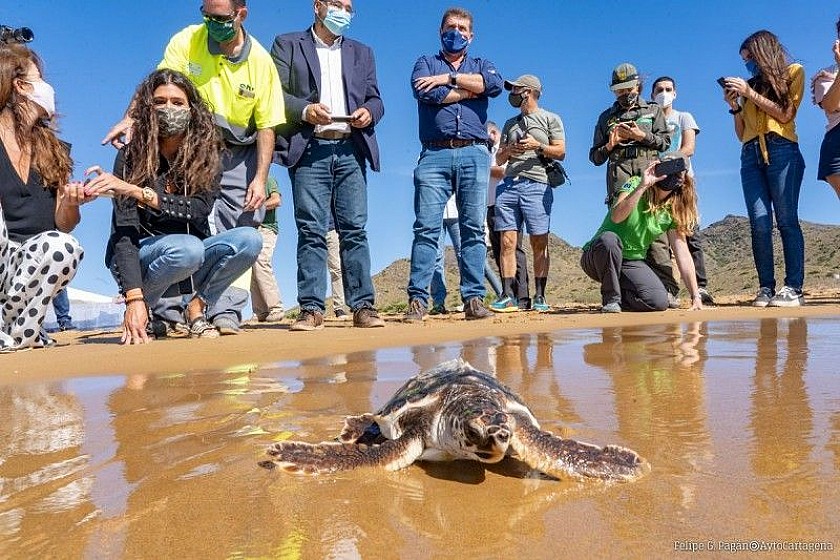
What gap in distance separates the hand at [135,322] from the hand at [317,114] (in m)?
1.93

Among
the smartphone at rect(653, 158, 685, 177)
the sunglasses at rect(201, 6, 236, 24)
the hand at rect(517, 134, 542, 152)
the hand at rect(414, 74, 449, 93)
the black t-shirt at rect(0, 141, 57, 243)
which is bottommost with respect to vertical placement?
the black t-shirt at rect(0, 141, 57, 243)

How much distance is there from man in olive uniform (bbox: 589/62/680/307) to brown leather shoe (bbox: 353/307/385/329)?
3.17 meters

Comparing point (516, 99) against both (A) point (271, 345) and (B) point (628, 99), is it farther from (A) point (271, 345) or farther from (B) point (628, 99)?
(A) point (271, 345)

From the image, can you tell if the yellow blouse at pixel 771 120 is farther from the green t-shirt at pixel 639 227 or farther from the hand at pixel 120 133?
the hand at pixel 120 133

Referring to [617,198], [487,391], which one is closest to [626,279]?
[617,198]

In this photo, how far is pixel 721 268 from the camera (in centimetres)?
2352

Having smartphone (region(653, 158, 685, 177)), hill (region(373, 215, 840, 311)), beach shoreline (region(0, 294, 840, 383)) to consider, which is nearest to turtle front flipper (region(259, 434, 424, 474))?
beach shoreline (region(0, 294, 840, 383))

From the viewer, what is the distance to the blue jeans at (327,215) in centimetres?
543

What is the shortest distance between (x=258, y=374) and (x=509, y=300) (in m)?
4.34

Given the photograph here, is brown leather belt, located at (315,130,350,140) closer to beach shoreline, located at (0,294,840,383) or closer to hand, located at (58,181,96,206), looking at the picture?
beach shoreline, located at (0,294,840,383)

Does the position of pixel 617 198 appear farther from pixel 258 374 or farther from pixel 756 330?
pixel 258 374

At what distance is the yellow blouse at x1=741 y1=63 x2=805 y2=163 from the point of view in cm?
662

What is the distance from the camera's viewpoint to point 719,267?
24203mm

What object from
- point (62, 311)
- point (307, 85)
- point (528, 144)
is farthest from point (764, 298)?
point (62, 311)
